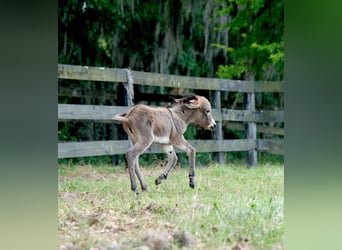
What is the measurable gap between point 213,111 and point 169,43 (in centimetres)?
219

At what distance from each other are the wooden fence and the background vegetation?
20cm

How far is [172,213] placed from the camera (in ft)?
9.41

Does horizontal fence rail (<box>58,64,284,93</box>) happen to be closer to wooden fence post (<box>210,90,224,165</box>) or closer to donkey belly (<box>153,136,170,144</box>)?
wooden fence post (<box>210,90,224,165</box>)

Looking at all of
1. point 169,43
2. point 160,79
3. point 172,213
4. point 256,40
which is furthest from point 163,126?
point 169,43

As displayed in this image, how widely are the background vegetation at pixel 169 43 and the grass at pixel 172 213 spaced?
5.65ft

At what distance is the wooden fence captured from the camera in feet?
13.7

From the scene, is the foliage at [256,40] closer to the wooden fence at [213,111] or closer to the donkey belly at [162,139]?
the wooden fence at [213,111]

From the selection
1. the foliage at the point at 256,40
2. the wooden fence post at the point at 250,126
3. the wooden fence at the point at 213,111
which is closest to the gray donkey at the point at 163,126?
the wooden fence at the point at 213,111

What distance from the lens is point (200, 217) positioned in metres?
2.78
